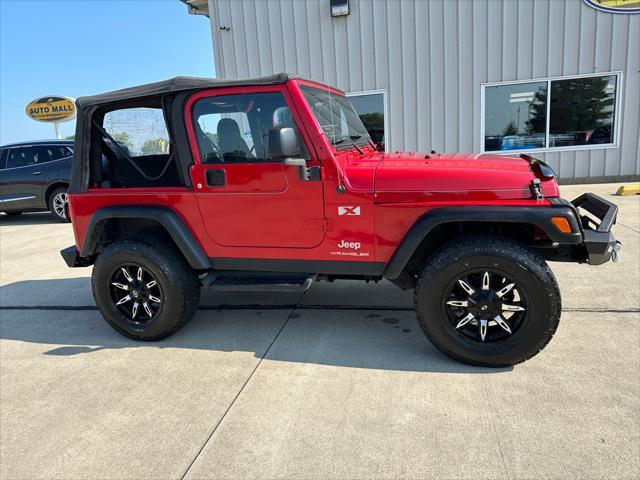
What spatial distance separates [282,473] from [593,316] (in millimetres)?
2792

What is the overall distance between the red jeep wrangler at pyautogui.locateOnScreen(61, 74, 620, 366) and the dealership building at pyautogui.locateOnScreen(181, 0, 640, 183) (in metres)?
6.57

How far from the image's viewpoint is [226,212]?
10.9ft

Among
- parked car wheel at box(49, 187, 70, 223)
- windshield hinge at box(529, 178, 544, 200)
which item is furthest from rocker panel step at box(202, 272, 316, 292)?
parked car wheel at box(49, 187, 70, 223)

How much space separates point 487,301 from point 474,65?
8.04 meters

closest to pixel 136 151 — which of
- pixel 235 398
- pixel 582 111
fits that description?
pixel 235 398

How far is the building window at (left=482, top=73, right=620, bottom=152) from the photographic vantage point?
9.29 metres

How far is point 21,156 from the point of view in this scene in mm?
9562

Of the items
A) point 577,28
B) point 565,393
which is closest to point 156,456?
point 565,393

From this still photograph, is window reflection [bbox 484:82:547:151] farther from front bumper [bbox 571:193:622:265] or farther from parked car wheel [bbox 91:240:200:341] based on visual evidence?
parked car wheel [bbox 91:240:200:341]

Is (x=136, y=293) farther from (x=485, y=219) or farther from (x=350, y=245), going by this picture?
A: (x=485, y=219)

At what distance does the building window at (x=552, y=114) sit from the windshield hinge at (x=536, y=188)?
7.60 m

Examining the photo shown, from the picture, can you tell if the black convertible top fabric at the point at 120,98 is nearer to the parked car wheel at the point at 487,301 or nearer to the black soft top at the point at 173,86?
the black soft top at the point at 173,86

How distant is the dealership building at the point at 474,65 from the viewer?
9094 mm

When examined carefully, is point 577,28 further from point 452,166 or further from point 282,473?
point 282,473
